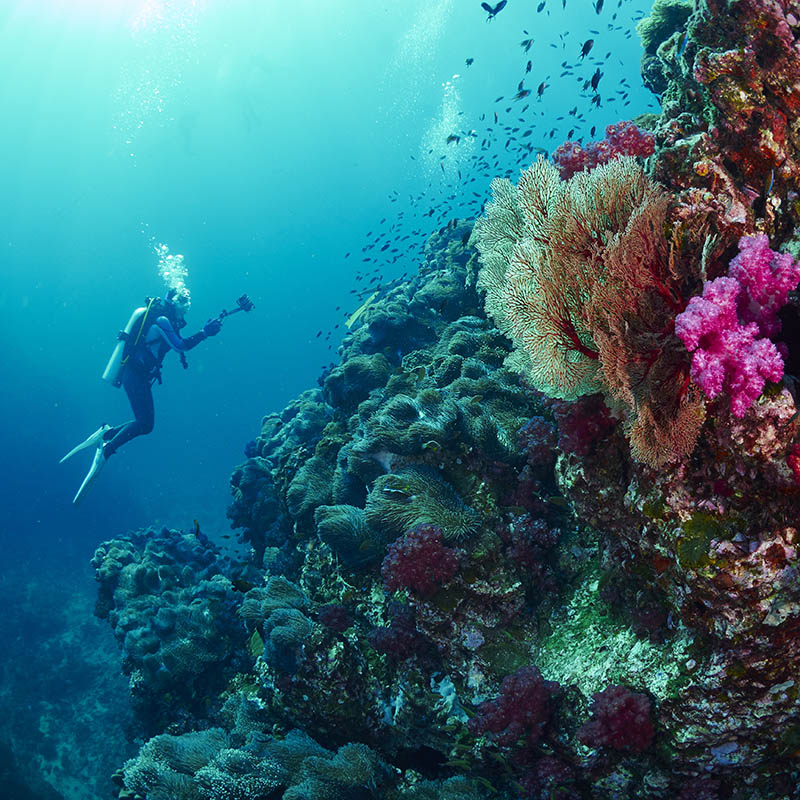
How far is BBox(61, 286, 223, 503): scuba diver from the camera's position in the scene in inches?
562

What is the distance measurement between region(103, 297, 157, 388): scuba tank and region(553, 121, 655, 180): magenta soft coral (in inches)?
493

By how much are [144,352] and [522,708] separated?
14718 millimetres

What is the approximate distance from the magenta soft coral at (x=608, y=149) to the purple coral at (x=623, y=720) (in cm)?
459

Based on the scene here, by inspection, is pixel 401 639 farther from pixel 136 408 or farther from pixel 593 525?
pixel 136 408

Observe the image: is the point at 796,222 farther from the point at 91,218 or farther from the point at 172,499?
the point at 91,218

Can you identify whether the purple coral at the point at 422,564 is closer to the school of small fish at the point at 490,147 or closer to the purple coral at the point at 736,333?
the purple coral at the point at 736,333

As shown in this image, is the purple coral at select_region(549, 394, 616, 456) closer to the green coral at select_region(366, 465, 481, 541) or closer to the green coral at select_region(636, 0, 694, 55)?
the green coral at select_region(366, 465, 481, 541)

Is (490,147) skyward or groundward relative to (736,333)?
skyward

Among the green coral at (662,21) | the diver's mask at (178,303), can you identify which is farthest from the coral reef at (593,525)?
the diver's mask at (178,303)

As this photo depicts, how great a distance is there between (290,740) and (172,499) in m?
48.2

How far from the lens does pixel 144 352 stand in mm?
14992

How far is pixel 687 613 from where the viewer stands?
9.99ft

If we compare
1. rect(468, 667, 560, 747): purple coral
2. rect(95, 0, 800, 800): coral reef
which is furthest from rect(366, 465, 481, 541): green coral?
rect(468, 667, 560, 747): purple coral

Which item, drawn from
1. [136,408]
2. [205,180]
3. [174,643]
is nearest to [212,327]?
[136,408]
